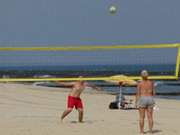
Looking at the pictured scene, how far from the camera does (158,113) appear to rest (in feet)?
66.2

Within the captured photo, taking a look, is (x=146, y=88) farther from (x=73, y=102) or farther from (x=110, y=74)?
(x=110, y=74)

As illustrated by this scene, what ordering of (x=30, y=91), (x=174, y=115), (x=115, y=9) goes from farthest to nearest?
1. (x=30, y=91)
2. (x=174, y=115)
3. (x=115, y=9)

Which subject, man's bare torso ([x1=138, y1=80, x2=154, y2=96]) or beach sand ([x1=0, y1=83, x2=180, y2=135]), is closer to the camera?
man's bare torso ([x1=138, y1=80, x2=154, y2=96])

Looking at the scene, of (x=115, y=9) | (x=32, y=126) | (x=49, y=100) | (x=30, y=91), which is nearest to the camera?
(x=32, y=126)

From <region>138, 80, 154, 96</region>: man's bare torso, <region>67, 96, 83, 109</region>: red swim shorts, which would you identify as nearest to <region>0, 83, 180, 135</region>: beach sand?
<region>67, 96, 83, 109</region>: red swim shorts

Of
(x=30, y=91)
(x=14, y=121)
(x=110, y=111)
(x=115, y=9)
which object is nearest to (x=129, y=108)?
(x=110, y=111)

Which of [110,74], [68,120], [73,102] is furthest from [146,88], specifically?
[110,74]

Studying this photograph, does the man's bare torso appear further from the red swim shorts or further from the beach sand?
the red swim shorts

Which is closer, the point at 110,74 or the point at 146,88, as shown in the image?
→ the point at 146,88

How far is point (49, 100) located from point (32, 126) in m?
10.8

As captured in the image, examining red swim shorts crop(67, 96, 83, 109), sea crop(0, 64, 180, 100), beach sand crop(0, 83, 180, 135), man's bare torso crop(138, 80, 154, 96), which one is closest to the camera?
man's bare torso crop(138, 80, 154, 96)

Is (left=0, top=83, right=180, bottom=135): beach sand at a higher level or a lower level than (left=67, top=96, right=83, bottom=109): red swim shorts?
lower

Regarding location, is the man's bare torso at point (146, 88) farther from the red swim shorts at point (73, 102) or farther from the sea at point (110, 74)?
the sea at point (110, 74)

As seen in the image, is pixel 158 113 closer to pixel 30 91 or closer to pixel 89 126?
pixel 89 126
